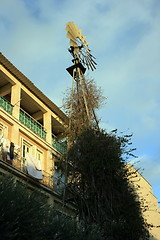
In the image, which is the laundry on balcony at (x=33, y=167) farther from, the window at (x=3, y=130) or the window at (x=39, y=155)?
the window at (x=39, y=155)

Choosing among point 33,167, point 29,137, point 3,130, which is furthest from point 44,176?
point 3,130

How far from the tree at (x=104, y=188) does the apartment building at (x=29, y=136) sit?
7.36 ft

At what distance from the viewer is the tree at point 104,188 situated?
1262cm

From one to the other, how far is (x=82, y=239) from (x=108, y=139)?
454 cm

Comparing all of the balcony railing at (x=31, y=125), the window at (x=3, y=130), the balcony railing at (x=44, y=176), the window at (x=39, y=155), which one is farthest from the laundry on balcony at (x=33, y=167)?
the balcony railing at (x=31, y=125)

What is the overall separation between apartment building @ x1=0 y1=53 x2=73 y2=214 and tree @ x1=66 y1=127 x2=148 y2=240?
2244mm

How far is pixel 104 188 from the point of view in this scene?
A: 13.2 m

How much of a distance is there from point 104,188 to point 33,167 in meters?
5.87

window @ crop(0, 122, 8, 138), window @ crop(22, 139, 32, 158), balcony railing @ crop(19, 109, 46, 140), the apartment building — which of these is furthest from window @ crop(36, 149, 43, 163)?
window @ crop(0, 122, 8, 138)

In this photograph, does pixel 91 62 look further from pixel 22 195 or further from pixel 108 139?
pixel 22 195

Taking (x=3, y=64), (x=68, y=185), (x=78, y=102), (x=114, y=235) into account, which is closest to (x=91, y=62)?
(x=78, y=102)

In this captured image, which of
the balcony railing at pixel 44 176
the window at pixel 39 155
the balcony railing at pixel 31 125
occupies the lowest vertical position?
the balcony railing at pixel 44 176

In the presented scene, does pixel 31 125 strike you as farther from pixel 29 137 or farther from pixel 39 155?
pixel 39 155

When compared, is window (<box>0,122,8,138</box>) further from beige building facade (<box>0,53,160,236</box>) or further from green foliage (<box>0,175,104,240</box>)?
green foliage (<box>0,175,104,240</box>)
